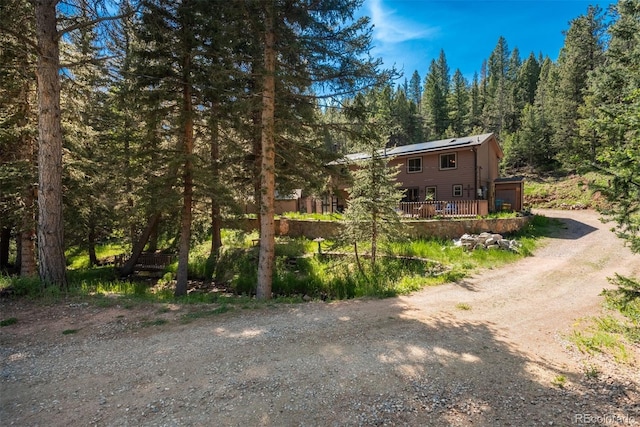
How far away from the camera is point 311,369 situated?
13.5ft

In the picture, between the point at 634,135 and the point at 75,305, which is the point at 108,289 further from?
the point at 634,135

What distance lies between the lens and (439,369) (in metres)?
4.20

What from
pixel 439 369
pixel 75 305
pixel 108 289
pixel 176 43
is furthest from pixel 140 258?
pixel 439 369

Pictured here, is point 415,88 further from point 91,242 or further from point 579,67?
point 91,242

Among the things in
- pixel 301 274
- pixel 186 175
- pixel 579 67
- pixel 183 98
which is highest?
pixel 579 67

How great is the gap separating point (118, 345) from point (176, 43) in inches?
337

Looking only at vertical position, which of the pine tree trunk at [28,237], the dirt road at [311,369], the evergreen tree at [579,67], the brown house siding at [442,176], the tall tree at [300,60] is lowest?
the dirt road at [311,369]

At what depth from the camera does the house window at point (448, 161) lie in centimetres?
2220

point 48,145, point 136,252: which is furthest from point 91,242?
point 48,145

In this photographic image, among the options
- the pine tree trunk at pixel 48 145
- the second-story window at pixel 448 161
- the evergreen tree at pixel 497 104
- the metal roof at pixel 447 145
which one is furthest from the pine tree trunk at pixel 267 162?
the evergreen tree at pixel 497 104

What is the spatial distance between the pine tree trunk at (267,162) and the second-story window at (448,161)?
683 inches

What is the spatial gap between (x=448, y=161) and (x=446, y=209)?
6767 millimetres

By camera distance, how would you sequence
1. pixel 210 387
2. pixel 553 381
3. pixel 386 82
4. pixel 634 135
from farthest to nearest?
1. pixel 386 82
2. pixel 634 135
3. pixel 553 381
4. pixel 210 387

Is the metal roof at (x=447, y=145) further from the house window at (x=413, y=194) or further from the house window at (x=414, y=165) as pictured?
the house window at (x=413, y=194)
